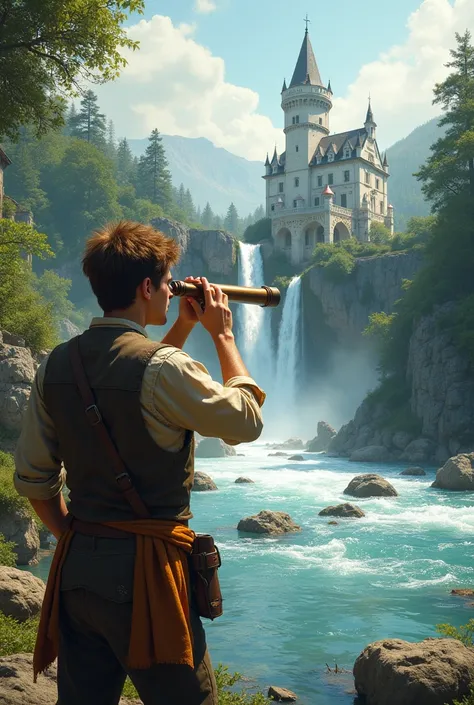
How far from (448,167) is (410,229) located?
22.5m

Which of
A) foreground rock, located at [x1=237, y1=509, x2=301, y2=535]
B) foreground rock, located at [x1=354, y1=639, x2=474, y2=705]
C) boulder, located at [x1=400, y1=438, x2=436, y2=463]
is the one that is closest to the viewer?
foreground rock, located at [x1=354, y1=639, x2=474, y2=705]

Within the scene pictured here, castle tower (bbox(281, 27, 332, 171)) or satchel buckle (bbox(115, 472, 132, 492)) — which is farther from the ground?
castle tower (bbox(281, 27, 332, 171))

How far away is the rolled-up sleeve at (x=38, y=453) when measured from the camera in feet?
10.4

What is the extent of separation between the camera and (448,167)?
45.3 meters

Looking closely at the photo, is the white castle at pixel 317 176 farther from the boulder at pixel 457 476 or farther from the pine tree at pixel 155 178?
the boulder at pixel 457 476

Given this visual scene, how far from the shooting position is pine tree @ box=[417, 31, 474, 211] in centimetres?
4497

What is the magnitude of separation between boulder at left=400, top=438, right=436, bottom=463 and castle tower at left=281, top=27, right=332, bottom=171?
164ft

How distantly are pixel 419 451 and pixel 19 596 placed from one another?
32935 millimetres

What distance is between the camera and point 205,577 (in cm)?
297

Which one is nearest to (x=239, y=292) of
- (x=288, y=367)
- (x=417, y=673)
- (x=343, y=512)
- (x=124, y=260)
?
(x=124, y=260)

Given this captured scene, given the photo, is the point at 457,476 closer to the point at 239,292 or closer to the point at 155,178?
the point at 239,292

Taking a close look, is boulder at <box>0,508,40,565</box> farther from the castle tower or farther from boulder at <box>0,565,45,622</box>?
the castle tower

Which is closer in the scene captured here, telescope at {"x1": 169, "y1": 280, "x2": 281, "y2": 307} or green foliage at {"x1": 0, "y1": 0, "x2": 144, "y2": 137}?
telescope at {"x1": 169, "y1": 280, "x2": 281, "y2": 307}

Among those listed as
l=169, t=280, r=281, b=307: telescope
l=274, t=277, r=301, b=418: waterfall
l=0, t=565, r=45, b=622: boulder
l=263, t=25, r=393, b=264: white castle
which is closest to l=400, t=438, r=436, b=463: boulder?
l=274, t=277, r=301, b=418: waterfall
